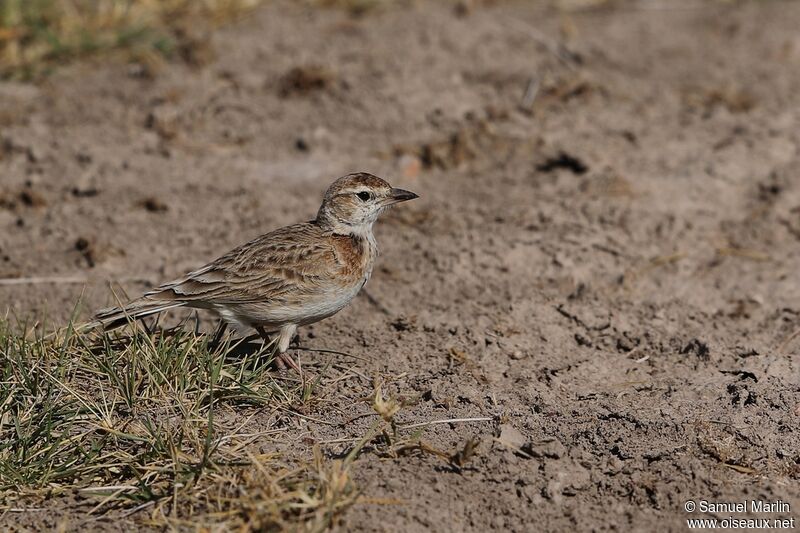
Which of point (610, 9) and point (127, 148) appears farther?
point (610, 9)

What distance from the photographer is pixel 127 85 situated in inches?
362

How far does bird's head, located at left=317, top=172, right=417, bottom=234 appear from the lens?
6.17 meters

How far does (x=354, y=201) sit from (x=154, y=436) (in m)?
2.06

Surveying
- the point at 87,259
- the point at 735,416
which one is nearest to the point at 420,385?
the point at 735,416

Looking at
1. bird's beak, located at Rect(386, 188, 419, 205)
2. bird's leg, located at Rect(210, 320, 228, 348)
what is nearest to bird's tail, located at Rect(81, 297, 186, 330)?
bird's leg, located at Rect(210, 320, 228, 348)

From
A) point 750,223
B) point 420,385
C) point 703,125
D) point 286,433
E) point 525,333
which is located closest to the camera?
point 286,433

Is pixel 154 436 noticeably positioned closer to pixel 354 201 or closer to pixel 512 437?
pixel 512 437

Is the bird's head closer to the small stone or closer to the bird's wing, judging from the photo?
the bird's wing

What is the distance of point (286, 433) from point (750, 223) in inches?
166

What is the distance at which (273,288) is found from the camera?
563 cm

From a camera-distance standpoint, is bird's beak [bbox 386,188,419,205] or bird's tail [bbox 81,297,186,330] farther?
bird's beak [bbox 386,188,419,205]

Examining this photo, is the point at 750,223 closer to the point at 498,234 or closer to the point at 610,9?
the point at 498,234

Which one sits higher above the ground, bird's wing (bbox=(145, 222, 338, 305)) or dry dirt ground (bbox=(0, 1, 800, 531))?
bird's wing (bbox=(145, 222, 338, 305))

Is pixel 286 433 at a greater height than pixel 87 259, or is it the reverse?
pixel 286 433
